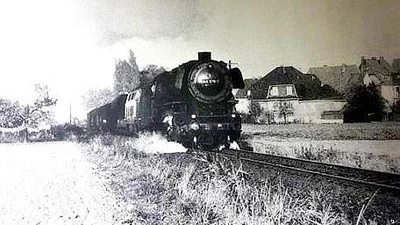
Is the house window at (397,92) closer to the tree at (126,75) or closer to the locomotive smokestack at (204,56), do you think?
the locomotive smokestack at (204,56)

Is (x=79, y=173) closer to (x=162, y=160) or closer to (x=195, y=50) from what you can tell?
(x=162, y=160)

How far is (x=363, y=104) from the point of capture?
365 centimetres

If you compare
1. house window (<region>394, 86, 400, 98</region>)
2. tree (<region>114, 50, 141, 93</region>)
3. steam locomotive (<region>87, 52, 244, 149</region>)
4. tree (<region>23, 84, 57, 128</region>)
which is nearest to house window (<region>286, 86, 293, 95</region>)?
steam locomotive (<region>87, 52, 244, 149</region>)

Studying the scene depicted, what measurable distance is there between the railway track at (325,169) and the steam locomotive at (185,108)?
0.47ft

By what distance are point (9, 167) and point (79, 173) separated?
357 mm

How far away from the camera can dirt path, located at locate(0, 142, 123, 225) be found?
3178 millimetres

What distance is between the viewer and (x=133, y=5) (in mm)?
3469

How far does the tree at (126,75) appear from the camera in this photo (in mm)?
3391

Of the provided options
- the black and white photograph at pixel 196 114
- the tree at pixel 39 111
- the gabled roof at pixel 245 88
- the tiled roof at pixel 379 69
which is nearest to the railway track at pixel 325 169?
the black and white photograph at pixel 196 114

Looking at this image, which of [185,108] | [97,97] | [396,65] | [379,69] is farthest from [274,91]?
[97,97]

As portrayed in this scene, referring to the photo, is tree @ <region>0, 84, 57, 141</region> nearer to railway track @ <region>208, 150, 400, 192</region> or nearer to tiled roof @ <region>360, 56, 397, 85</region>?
railway track @ <region>208, 150, 400, 192</region>

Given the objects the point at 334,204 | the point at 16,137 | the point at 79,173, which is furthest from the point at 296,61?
the point at 16,137

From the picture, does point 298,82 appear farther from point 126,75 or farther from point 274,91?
point 126,75

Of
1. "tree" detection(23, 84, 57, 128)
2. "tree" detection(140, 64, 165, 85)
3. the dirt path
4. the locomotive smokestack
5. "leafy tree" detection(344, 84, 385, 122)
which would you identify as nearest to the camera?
the dirt path
